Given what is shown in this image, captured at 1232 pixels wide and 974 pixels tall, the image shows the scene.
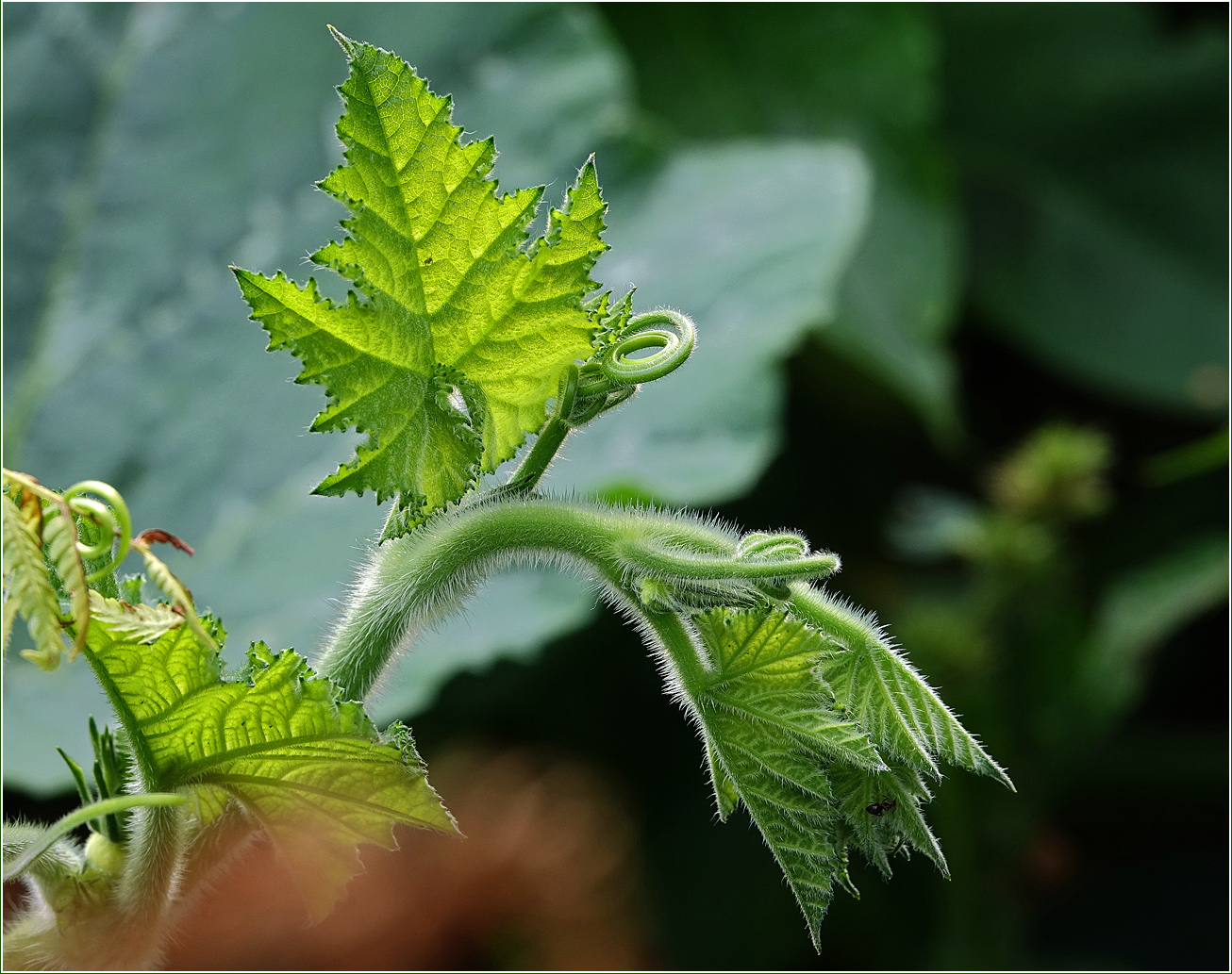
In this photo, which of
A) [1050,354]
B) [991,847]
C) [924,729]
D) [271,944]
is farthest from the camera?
[1050,354]

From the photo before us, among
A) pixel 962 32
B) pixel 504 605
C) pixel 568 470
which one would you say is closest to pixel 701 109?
pixel 962 32

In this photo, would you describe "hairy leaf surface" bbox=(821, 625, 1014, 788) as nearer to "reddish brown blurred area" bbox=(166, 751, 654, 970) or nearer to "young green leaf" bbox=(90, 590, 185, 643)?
"young green leaf" bbox=(90, 590, 185, 643)

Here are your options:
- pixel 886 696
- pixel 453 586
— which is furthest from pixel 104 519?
pixel 886 696

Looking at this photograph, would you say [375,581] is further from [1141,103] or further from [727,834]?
[1141,103]

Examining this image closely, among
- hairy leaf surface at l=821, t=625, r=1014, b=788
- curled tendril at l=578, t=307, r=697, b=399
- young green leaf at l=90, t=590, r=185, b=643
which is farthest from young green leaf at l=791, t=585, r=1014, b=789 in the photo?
young green leaf at l=90, t=590, r=185, b=643

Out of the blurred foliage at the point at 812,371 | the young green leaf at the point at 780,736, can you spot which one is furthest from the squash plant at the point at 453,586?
the blurred foliage at the point at 812,371

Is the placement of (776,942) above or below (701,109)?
below
